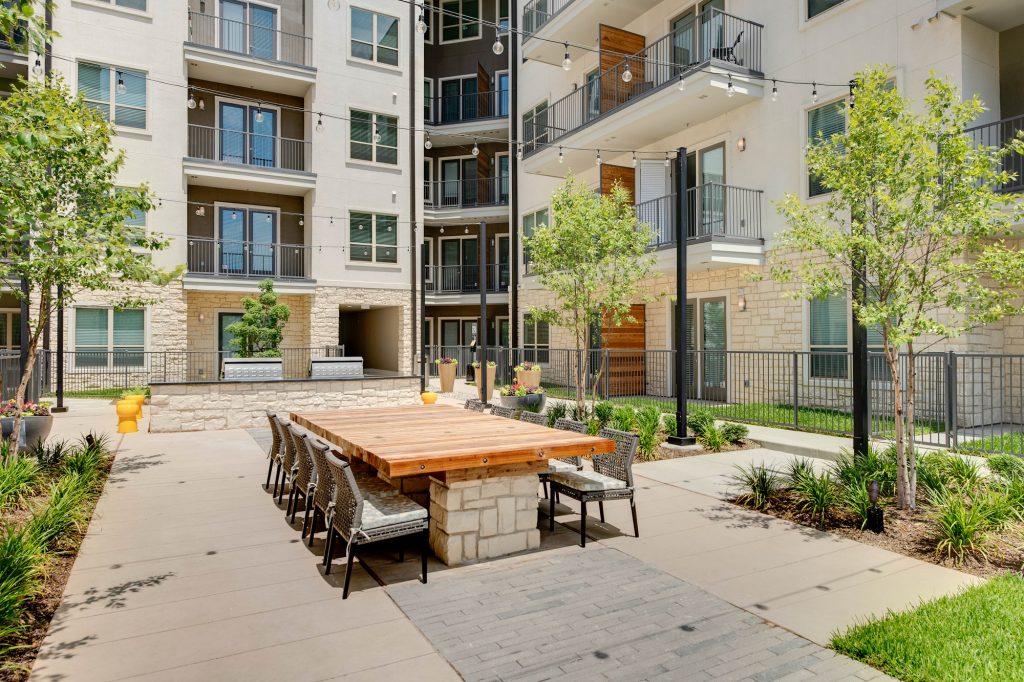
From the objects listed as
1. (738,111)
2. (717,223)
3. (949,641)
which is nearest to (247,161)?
(717,223)

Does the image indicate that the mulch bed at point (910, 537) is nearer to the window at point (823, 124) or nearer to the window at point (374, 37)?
the window at point (823, 124)

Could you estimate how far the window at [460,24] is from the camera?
26.5 m

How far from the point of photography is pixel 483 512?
4887 millimetres

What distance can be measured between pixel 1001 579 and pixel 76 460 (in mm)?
8883

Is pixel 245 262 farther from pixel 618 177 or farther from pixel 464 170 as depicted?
pixel 618 177

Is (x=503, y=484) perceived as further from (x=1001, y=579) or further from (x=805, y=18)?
(x=805, y=18)

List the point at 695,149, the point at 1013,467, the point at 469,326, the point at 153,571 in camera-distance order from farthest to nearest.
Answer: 1. the point at 469,326
2. the point at 695,149
3. the point at 1013,467
4. the point at 153,571

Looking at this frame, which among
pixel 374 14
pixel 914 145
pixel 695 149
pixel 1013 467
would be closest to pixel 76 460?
pixel 914 145

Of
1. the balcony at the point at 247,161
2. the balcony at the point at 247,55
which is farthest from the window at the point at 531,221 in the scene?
the balcony at the point at 247,55

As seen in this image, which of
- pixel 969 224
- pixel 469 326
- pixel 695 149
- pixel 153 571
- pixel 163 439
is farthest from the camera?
pixel 469 326

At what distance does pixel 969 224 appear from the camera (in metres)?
5.49

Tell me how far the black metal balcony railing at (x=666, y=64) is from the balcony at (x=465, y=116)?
14.8 ft

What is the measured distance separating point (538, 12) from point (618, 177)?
23.9 ft

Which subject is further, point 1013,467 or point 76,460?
point 76,460
